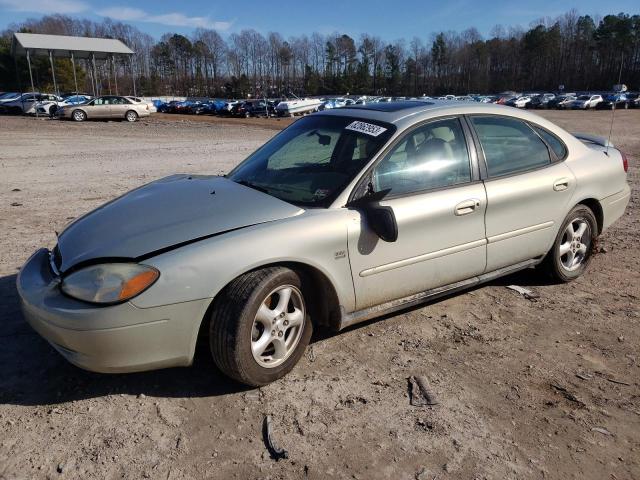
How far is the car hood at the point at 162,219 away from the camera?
2.93 meters

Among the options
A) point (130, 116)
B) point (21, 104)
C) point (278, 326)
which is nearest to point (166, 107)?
point (21, 104)

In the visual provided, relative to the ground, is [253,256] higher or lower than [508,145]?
lower

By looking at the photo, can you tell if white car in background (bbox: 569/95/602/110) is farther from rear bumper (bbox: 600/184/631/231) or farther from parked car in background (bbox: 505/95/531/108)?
rear bumper (bbox: 600/184/631/231)

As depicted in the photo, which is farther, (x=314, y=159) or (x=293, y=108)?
(x=293, y=108)

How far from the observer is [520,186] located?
4.09 m

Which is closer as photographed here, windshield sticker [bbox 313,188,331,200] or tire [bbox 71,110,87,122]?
windshield sticker [bbox 313,188,331,200]

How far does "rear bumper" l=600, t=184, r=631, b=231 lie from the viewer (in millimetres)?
4855

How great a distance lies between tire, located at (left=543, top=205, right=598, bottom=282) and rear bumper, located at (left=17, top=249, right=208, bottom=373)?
10.4ft

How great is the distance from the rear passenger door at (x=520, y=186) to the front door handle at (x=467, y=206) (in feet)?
0.45

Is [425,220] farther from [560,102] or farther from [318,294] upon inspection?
[560,102]

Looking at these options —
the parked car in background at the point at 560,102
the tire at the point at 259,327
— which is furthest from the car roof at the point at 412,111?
the parked car in background at the point at 560,102

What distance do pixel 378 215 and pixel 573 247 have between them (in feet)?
7.81

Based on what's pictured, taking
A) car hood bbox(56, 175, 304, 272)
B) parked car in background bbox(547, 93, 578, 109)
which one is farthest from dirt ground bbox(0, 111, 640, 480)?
parked car in background bbox(547, 93, 578, 109)

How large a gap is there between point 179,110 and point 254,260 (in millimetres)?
54188
